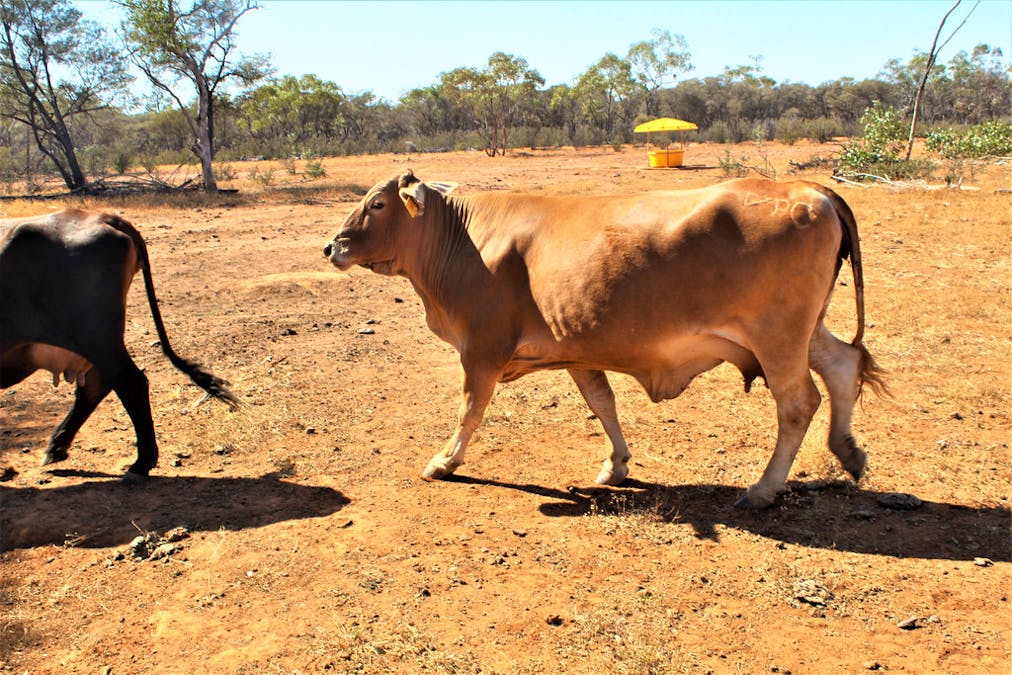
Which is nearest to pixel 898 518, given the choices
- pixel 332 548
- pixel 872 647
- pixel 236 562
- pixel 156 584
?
pixel 872 647

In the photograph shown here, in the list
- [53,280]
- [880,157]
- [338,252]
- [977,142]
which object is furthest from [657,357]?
[977,142]

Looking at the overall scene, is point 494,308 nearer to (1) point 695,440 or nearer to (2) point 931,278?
(1) point 695,440

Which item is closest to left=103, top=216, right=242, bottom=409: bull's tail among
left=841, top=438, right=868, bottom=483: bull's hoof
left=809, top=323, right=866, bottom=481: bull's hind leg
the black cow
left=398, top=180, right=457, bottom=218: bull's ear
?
the black cow

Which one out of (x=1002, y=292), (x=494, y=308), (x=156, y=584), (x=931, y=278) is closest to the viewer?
(x=156, y=584)

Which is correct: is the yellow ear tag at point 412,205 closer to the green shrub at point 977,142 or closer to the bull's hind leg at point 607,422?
the bull's hind leg at point 607,422

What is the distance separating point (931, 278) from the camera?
1014 centimetres

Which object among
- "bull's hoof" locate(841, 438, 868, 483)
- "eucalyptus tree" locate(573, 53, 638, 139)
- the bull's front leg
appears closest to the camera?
"bull's hoof" locate(841, 438, 868, 483)

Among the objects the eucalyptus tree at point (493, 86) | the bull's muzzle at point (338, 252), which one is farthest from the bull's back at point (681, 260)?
the eucalyptus tree at point (493, 86)

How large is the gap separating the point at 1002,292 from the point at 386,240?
7.28 m

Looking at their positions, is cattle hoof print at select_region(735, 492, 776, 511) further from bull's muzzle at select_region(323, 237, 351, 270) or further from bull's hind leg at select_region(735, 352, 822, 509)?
bull's muzzle at select_region(323, 237, 351, 270)

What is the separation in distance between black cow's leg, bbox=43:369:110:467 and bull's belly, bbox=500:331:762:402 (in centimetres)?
308

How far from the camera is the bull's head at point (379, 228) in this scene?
5769mm

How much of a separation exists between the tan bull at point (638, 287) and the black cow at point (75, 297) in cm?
150

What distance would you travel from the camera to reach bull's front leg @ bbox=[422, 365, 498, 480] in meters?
5.34
